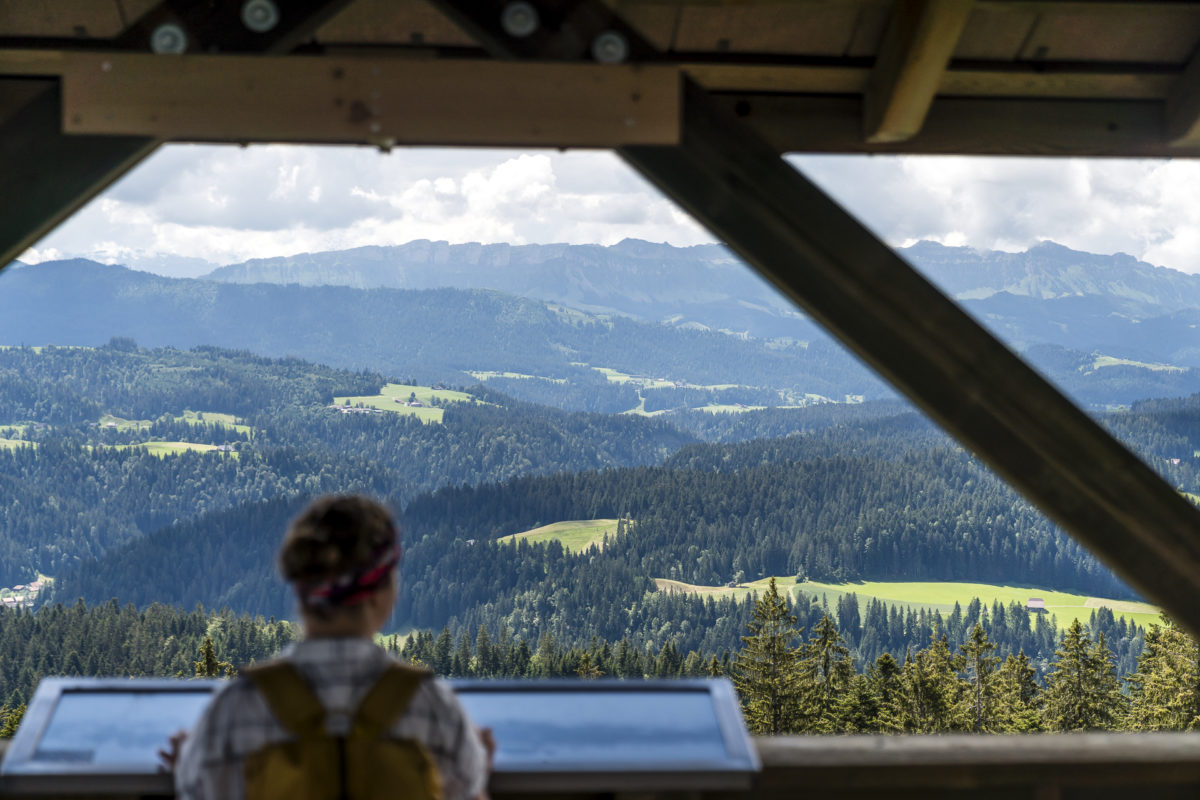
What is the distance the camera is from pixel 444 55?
2.06 metres

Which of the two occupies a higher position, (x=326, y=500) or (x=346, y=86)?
(x=346, y=86)

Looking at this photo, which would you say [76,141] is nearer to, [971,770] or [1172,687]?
[971,770]

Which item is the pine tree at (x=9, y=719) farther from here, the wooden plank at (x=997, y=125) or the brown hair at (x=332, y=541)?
the brown hair at (x=332, y=541)

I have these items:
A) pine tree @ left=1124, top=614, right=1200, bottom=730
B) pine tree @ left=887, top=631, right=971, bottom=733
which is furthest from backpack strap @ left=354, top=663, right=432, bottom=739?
pine tree @ left=887, top=631, right=971, bottom=733

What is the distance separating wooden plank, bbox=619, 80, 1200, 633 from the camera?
1.77 metres

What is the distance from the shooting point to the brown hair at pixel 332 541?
1.08 metres

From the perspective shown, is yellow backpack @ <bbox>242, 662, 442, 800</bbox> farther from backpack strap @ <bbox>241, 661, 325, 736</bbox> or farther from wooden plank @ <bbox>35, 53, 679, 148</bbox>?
wooden plank @ <bbox>35, 53, 679, 148</bbox>

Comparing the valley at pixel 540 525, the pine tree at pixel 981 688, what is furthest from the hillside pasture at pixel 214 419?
the pine tree at pixel 981 688

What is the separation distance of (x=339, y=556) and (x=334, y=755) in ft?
0.69

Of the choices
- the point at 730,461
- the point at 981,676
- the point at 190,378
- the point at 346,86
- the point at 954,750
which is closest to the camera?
the point at 346,86

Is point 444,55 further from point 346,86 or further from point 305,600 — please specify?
point 305,600

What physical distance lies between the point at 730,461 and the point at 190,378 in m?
81.1

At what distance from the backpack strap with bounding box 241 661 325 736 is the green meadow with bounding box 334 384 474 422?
437ft

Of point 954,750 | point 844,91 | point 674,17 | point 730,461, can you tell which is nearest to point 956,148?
point 844,91
